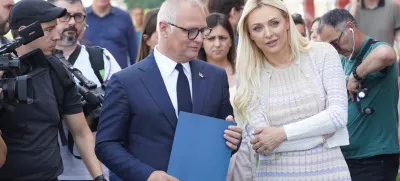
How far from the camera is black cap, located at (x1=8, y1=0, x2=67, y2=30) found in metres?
5.61

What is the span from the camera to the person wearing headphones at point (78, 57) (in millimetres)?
6836

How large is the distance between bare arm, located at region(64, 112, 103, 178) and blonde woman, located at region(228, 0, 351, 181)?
124 cm

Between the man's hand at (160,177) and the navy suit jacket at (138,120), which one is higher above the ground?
the navy suit jacket at (138,120)

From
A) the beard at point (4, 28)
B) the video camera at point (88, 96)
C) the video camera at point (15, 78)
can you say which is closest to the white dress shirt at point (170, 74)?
the video camera at point (15, 78)

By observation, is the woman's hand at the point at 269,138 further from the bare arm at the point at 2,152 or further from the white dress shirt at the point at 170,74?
the bare arm at the point at 2,152

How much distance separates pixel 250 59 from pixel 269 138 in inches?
23.1

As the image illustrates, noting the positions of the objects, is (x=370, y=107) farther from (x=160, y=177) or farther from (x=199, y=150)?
(x=160, y=177)

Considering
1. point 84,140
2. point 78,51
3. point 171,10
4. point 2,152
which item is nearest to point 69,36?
point 78,51

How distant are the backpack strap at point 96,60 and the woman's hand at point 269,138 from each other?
7.47 feet

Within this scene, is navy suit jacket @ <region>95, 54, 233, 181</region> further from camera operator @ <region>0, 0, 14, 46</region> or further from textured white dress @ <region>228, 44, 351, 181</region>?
camera operator @ <region>0, 0, 14, 46</region>

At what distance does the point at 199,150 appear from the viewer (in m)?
4.70

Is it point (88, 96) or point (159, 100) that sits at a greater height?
point (159, 100)

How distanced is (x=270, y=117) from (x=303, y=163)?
33 centimetres

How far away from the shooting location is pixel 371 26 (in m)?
9.05
